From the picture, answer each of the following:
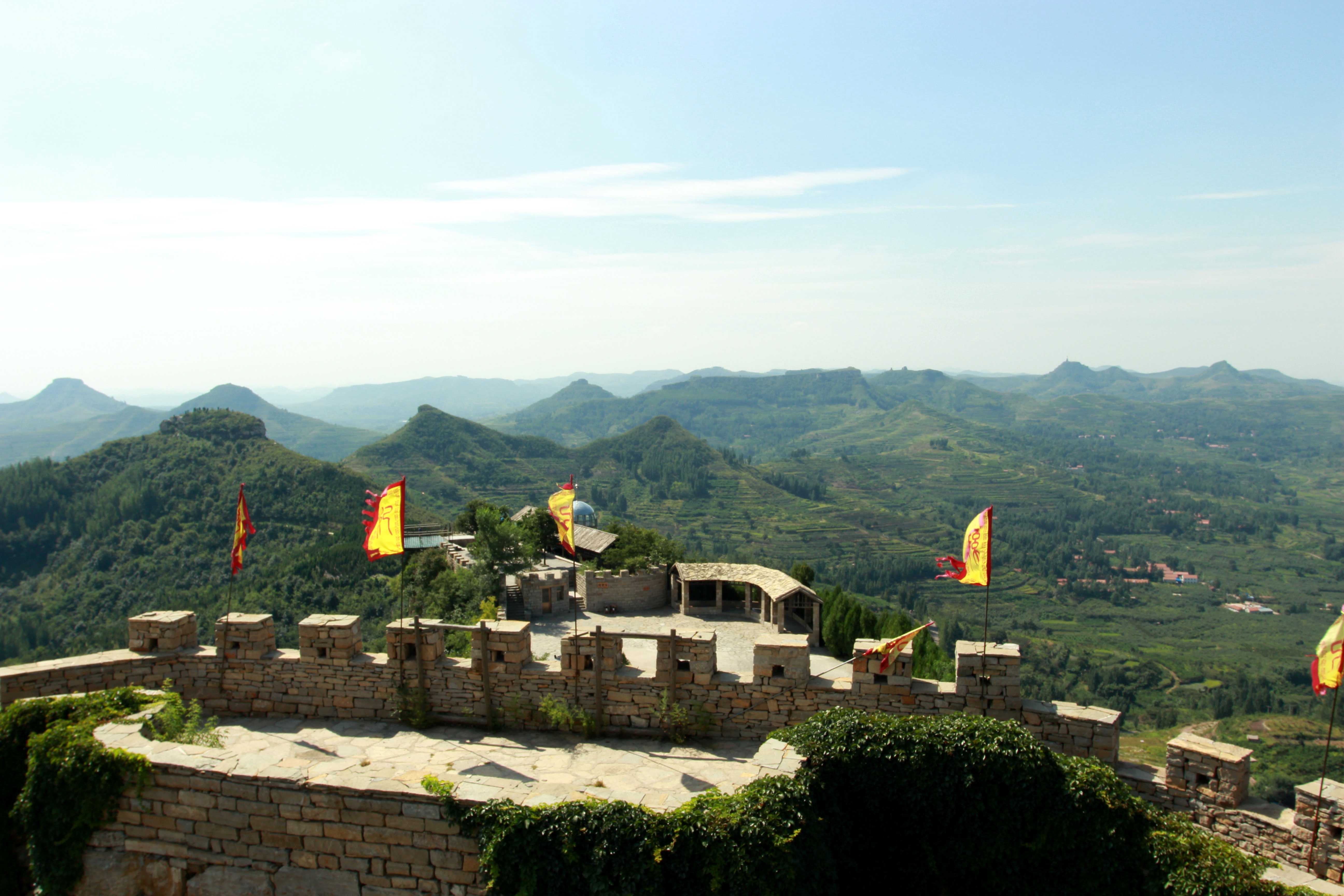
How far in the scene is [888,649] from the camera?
11977 millimetres

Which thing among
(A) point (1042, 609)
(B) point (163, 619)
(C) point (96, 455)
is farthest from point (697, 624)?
(A) point (1042, 609)

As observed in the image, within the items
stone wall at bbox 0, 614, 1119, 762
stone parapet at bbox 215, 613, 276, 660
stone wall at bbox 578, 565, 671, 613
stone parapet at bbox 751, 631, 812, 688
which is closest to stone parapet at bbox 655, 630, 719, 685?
stone wall at bbox 0, 614, 1119, 762

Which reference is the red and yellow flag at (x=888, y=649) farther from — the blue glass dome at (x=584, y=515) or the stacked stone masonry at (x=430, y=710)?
the blue glass dome at (x=584, y=515)

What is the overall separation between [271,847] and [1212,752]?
12.3 m

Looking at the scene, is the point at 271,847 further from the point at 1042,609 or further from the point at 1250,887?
the point at 1042,609

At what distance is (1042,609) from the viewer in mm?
154625

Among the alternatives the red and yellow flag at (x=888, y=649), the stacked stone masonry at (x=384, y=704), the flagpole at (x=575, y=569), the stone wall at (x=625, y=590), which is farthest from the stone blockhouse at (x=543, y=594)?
the red and yellow flag at (x=888, y=649)

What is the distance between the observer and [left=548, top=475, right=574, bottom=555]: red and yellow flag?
15359 mm

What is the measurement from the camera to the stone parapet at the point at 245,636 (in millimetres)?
13500

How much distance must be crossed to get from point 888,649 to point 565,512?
7.18 metres

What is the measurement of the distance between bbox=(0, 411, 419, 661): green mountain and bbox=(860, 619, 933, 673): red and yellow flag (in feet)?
132

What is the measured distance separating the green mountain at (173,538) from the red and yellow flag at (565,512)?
34.3 meters

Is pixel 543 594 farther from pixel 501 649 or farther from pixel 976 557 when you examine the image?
pixel 976 557

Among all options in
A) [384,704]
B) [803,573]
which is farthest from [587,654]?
[803,573]
